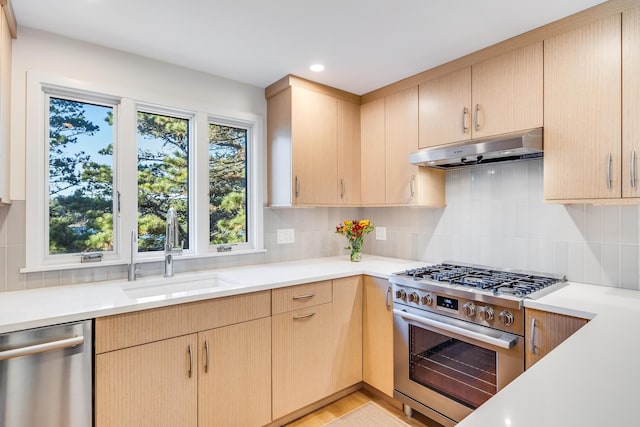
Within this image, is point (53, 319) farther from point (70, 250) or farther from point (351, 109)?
point (351, 109)

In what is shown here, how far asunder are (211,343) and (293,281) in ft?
1.87

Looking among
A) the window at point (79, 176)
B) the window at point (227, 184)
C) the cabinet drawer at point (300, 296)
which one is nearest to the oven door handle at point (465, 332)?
the cabinet drawer at point (300, 296)

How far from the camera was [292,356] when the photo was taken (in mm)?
2133

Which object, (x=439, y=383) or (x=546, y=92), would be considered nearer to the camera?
(x=546, y=92)

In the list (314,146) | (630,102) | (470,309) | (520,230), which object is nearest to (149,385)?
(470,309)

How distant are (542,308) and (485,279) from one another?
0.47m

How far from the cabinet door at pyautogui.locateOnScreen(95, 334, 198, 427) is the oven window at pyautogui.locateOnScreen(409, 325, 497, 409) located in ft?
4.22

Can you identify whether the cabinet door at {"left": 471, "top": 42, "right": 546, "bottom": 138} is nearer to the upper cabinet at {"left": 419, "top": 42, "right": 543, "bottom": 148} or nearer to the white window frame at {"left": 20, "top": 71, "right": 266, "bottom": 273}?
the upper cabinet at {"left": 419, "top": 42, "right": 543, "bottom": 148}

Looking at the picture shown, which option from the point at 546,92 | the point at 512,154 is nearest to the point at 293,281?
the point at 512,154

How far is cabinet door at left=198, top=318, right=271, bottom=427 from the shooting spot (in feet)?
5.91

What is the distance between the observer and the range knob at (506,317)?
1732 mm

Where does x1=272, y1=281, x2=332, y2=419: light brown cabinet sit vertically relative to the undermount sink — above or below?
below

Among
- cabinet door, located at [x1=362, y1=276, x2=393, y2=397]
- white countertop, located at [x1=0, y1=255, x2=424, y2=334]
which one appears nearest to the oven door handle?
cabinet door, located at [x1=362, y1=276, x2=393, y2=397]

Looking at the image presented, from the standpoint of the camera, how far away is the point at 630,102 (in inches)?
64.6
